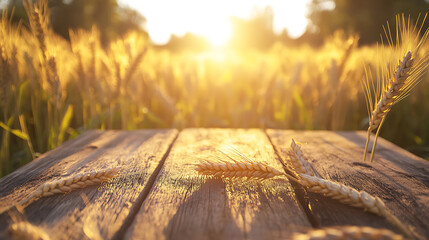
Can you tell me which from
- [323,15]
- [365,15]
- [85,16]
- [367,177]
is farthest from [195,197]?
[323,15]

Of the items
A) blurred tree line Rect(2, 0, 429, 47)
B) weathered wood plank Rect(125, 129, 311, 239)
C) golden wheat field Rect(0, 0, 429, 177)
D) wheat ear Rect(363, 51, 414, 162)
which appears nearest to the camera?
weathered wood plank Rect(125, 129, 311, 239)

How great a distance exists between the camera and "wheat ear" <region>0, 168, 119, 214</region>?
0.87 m

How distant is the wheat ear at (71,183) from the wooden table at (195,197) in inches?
0.9

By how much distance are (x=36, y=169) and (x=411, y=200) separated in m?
1.38

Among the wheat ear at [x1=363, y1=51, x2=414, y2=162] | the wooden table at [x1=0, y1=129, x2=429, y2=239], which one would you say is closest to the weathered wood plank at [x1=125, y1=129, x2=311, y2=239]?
the wooden table at [x1=0, y1=129, x2=429, y2=239]

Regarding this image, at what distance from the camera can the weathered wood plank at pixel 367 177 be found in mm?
799

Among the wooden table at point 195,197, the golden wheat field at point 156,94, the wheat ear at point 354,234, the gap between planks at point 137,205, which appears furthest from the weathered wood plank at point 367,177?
the golden wheat field at point 156,94

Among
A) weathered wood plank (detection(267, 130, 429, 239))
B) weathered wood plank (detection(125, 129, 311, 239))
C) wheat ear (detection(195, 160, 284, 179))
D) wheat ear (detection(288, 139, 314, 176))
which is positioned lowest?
weathered wood plank (detection(125, 129, 311, 239))

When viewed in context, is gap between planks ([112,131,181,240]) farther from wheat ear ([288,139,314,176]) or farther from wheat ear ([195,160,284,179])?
wheat ear ([288,139,314,176])

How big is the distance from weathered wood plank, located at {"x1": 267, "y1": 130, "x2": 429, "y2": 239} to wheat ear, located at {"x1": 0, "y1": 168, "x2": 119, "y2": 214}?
0.67 meters

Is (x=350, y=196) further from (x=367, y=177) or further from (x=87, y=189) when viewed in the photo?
(x=87, y=189)

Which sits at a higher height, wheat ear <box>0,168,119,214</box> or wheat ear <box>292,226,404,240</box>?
wheat ear <box>292,226,404,240</box>

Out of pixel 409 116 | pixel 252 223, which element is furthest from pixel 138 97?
pixel 409 116

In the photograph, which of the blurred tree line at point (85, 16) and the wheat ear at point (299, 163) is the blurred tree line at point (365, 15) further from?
the wheat ear at point (299, 163)
